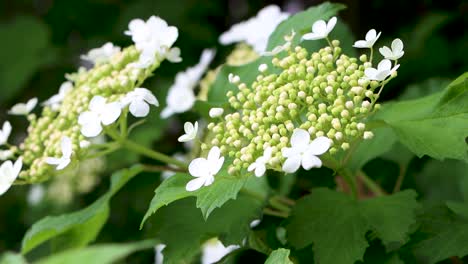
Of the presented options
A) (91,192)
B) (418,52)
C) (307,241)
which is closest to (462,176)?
(307,241)

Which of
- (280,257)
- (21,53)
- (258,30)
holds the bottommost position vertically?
(280,257)

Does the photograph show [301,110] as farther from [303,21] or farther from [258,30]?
[258,30]

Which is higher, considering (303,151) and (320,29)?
(320,29)

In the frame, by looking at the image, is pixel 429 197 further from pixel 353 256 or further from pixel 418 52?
pixel 418 52

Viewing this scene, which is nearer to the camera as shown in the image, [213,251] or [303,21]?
[303,21]

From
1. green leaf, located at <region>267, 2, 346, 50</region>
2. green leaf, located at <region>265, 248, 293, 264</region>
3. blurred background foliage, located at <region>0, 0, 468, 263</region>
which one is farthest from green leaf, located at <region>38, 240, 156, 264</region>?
blurred background foliage, located at <region>0, 0, 468, 263</region>

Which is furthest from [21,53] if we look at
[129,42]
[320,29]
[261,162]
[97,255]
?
[97,255]
